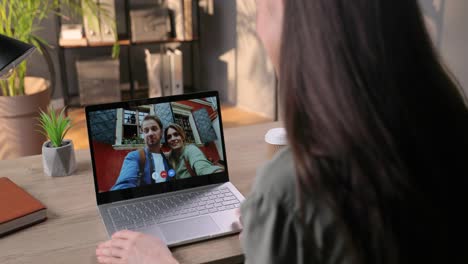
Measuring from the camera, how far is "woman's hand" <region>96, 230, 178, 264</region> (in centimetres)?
100

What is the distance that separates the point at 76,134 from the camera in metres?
3.63

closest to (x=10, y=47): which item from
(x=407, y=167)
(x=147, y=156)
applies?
(x=147, y=156)

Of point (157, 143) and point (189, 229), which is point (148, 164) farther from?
point (189, 229)

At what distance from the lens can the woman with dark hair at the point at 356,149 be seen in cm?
64

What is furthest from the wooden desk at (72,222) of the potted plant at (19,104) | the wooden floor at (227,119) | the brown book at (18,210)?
the wooden floor at (227,119)

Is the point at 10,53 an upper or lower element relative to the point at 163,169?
upper

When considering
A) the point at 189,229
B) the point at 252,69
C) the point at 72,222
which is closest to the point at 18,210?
the point at 72,222

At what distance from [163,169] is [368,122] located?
0.71 metres

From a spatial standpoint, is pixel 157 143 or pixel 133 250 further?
pixel 157 143

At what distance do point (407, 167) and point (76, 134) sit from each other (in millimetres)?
3242

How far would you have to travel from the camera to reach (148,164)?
1253mm

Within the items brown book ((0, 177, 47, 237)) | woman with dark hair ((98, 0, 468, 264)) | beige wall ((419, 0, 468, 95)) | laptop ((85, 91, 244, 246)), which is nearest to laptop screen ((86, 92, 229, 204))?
laptop ((85, 91, 244, 246))

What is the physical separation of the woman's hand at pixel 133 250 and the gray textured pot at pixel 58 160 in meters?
0.42

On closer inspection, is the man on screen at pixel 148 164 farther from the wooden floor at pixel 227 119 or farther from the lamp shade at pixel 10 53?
the wooden floor at pixel 227 119
